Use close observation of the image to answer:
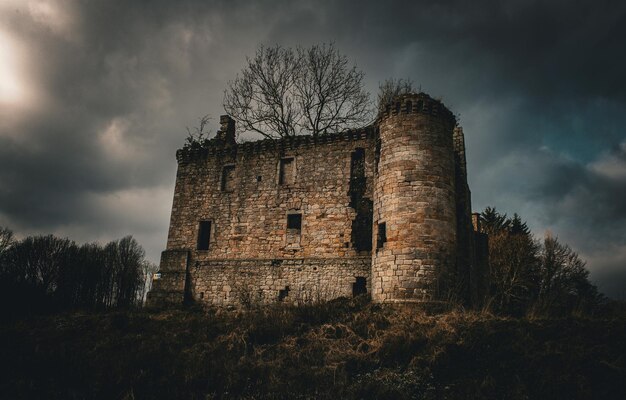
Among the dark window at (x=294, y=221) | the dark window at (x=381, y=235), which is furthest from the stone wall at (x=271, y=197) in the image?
the dark window at (x=381, y=235)

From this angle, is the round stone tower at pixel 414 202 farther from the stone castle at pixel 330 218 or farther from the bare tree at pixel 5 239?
the bare tree at pixel 5 239

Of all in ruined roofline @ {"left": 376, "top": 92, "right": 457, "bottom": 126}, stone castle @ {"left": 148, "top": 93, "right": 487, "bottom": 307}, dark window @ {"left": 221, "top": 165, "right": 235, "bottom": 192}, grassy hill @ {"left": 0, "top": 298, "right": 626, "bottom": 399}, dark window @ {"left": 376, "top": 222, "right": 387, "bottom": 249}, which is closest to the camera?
grassy hill @ {"left": 0, "top": 298, "right": 626, "bottom": 399}

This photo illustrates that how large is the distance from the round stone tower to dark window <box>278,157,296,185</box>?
185 inches

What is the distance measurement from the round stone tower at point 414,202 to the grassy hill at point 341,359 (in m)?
1.09

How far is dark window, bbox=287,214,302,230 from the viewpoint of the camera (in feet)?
59.6

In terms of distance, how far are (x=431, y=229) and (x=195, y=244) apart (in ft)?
36.0

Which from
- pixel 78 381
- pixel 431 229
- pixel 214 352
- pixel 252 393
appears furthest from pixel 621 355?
pixel 78 381

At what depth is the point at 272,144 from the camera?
1967cm

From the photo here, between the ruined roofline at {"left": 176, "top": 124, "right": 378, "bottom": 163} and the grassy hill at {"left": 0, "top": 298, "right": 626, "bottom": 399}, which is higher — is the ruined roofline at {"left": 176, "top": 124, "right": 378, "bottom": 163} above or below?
above

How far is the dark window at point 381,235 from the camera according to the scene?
48.1 feet

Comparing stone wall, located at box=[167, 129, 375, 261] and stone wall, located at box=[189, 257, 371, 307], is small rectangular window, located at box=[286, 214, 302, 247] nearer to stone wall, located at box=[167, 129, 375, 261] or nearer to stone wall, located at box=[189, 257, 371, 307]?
stone wall, located at box=[167, 129, 375, 261]

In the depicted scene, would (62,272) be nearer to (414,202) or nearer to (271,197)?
(271,197)

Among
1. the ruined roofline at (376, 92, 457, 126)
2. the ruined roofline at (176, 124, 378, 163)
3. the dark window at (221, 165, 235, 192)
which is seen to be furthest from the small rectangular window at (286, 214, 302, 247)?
the ruined roofline at (376, 92, 457, 126)

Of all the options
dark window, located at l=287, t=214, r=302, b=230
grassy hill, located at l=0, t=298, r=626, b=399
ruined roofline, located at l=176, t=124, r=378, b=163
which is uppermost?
ruined roofline, located at l=176, t=124, r=378, b=163
